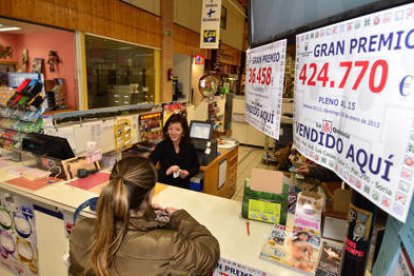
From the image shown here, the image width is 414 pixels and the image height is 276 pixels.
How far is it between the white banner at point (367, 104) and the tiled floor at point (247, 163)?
386 cm

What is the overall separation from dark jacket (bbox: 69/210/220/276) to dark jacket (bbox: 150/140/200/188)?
164cm

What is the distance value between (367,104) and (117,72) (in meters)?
4.97

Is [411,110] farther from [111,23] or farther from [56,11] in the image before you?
[111,23]

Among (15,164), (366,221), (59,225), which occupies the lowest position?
(59,225)

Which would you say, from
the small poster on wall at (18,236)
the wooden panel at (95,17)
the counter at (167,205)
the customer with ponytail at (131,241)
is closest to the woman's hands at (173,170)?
the counter at (167,205)

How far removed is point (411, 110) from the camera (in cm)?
58

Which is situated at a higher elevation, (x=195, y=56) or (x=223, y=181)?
(x=195, y=56)

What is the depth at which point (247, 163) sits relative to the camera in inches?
255

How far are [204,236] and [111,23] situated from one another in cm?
435

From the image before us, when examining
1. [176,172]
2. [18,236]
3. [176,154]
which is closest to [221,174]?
[176,154]

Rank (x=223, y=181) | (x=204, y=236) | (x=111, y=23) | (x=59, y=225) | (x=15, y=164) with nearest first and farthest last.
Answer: (x=204, y=236)
(x=59, y=225)
(x=15, y=164)
(x=223, y=181)
(x=111, y=23)

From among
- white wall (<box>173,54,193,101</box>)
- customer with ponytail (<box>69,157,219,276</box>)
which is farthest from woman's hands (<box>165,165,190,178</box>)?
white wall (<box>173,54,193,101</box>)

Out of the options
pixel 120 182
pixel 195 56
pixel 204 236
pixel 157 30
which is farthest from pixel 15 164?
pixel 195 56

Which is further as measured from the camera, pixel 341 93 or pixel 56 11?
pixel 56 11
